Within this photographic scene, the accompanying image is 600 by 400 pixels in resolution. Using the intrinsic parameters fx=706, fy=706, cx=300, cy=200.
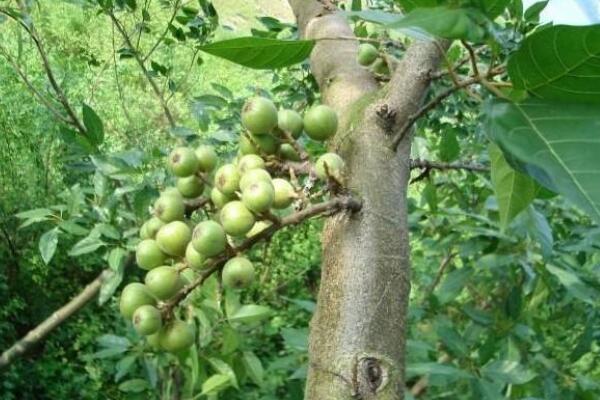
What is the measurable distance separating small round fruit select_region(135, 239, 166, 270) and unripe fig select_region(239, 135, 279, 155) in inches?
5.9

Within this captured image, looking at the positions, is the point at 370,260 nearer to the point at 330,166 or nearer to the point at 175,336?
the point at 330,166

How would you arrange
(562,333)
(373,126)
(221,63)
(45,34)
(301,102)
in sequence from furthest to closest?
1. (221,63)
2. (45,34)
3. (562,333)
4. (301,102)
5. (373,126)

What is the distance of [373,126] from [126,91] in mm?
4518

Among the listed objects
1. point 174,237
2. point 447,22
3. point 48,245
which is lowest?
point 48,245

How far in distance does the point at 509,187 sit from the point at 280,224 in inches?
9.3

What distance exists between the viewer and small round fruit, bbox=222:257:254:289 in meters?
0.73

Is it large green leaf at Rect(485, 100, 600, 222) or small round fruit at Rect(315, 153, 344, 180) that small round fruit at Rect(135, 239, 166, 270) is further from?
large green leaf at Rect(485, 100, 600, 222)

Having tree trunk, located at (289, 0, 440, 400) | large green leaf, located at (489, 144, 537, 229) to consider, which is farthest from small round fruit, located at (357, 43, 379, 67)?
large green leaf, located at (489, 144, 537, 229)

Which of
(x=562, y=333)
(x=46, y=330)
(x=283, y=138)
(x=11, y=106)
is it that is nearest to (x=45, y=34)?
(x=11, y=106)

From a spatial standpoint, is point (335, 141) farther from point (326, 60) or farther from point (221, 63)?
point (221, 63)

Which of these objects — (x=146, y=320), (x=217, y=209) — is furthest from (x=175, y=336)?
(x=217, y=209)

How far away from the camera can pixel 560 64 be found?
0.48m

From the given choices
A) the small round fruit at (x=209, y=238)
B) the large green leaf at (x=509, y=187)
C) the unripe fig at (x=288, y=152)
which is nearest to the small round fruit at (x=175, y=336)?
the small round fruit at (x=209, y=238)

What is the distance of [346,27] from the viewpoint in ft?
3.82
